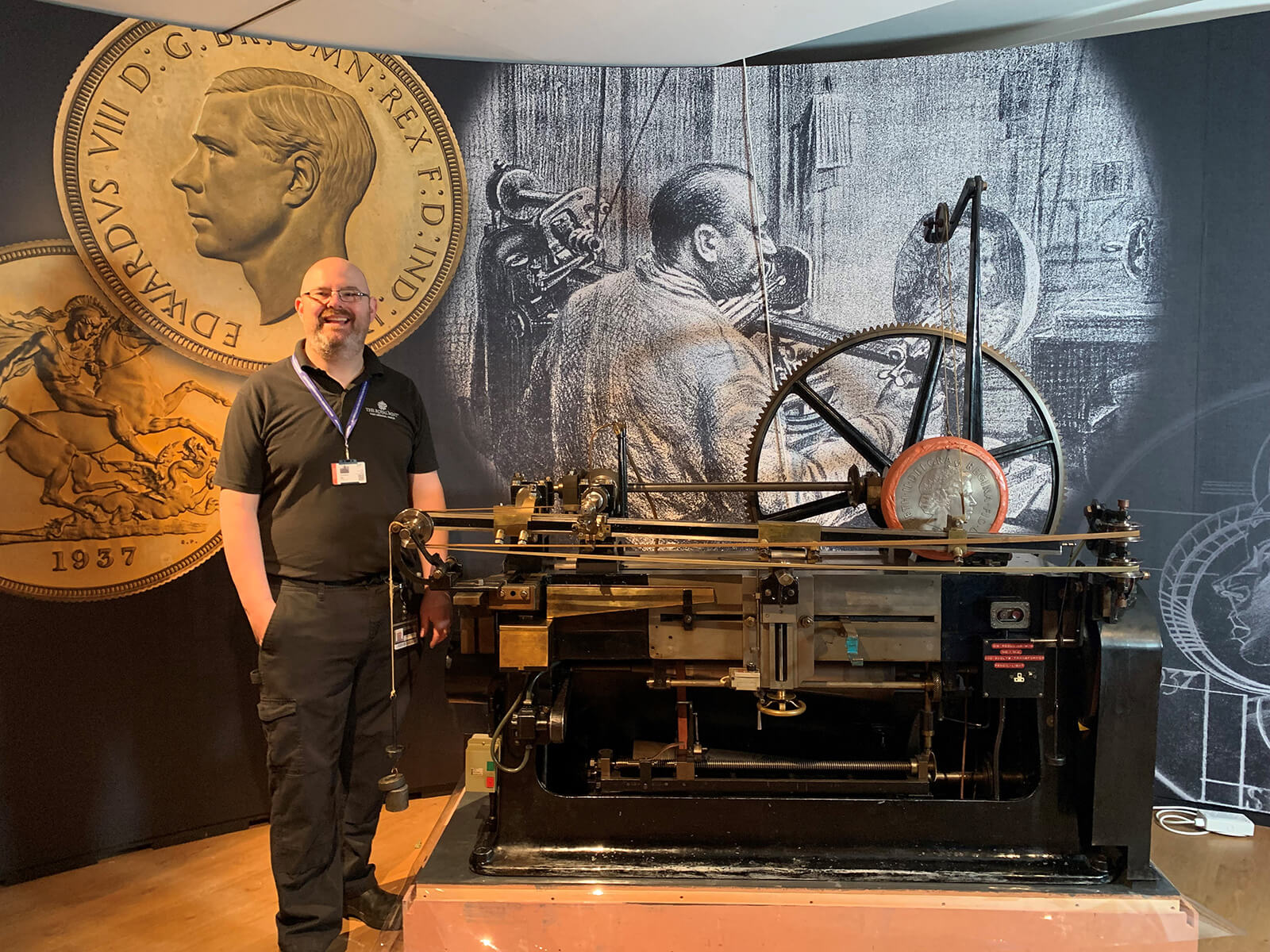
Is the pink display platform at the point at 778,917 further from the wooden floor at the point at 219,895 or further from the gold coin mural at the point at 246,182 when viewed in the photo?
the gold coin mural at the point at 246,182

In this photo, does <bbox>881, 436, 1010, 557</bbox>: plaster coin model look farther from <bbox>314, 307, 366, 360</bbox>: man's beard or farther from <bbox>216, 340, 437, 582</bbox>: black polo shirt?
<bbox>314, 307, 366, 360</bbox>: man's beard

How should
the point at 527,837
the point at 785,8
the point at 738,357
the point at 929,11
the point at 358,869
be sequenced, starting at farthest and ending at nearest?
the point at 738,357 < the point at 929,11 < the point at 785,8 < the point at 358,869 < the point at 527,837

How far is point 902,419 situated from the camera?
295cm

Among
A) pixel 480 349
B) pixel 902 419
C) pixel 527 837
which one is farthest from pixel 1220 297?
pixel 527 837

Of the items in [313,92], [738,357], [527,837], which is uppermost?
[313,92]

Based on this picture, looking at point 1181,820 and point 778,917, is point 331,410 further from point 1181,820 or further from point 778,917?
point 1181,820

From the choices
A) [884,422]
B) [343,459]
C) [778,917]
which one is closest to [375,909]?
[778,917]

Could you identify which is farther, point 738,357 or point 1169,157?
point 738,357

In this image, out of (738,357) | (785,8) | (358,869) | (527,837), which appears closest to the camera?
(527,837)

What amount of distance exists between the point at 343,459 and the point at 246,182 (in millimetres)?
1234

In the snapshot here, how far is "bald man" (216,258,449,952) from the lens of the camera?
1.98 m

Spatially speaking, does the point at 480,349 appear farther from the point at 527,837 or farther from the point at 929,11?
the point at 929,11

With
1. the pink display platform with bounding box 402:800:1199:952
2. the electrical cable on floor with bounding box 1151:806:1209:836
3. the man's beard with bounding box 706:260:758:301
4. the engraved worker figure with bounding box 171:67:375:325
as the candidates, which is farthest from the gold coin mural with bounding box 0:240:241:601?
the electrical cable on floor with bounding box 1151:806:1209:836

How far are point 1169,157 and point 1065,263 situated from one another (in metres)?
0.47
